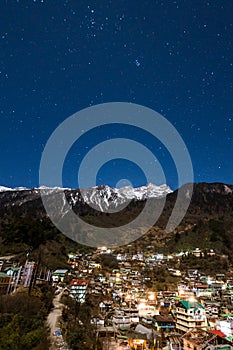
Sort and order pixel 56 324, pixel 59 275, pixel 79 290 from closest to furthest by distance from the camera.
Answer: pixel 56 324 → pixel 79 290 → pixel 59 275

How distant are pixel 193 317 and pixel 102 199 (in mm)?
161268

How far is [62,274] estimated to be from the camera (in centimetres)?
3472

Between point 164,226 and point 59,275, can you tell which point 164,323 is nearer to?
point 59,275

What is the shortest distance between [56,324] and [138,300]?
500 inches

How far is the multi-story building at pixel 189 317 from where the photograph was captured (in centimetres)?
2286

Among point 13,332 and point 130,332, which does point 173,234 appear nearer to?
point 130,332

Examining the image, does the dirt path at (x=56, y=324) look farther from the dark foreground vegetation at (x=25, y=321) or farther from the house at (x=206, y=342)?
the house at (x=206, y=342)

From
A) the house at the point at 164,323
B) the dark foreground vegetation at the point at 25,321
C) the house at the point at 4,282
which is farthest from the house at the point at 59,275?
the house at the point at 164,323

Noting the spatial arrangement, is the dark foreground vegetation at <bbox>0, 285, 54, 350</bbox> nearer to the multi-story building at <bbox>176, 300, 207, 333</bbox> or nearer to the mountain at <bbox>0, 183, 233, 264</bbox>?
the multi-story building at <bbox>176, 300, 207, 333</bbox>

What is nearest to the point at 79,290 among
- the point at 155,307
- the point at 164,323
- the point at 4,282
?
the point at 4,282

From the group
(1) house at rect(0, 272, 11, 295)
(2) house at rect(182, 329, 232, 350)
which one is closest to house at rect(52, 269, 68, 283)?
(1) house at rect(0, 272, 11, 295)

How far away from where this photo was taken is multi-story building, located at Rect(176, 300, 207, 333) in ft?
75.0

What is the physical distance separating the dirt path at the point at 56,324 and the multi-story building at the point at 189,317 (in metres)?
9.22

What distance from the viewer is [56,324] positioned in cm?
1884
